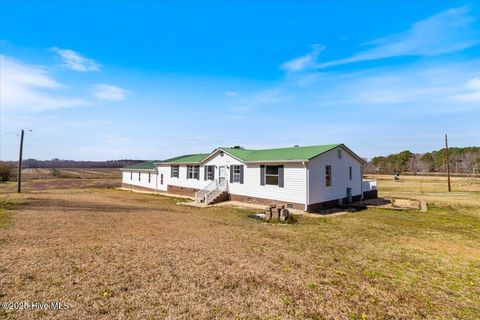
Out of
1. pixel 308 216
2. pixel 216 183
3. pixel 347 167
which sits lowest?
pixel 308 216

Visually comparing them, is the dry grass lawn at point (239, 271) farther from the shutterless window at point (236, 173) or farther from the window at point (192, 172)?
the window at point (192, 172)

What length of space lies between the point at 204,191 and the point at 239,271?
15795 millimetres

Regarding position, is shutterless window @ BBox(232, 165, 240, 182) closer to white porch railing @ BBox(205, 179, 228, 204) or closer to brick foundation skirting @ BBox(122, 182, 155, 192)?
white porch railing @ BBox(205, 179, 228, 204)

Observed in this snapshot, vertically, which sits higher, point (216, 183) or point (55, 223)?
point (216, 183)

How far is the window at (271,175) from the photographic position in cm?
1803

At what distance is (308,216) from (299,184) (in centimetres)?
244

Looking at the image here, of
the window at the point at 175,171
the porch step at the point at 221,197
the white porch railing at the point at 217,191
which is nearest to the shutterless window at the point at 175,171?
the window at the point at 175,171

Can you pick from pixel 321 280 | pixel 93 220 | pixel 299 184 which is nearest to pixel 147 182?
pixel 93 220

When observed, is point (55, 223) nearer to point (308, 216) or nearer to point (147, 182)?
point (308, 216)

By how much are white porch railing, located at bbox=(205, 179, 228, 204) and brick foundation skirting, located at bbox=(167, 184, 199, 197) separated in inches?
151

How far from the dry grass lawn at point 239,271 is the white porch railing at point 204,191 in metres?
9.79

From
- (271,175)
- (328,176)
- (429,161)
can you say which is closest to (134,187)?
(271,175)

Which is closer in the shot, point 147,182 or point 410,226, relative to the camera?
point 410,226

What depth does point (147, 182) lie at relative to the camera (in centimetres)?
3259
